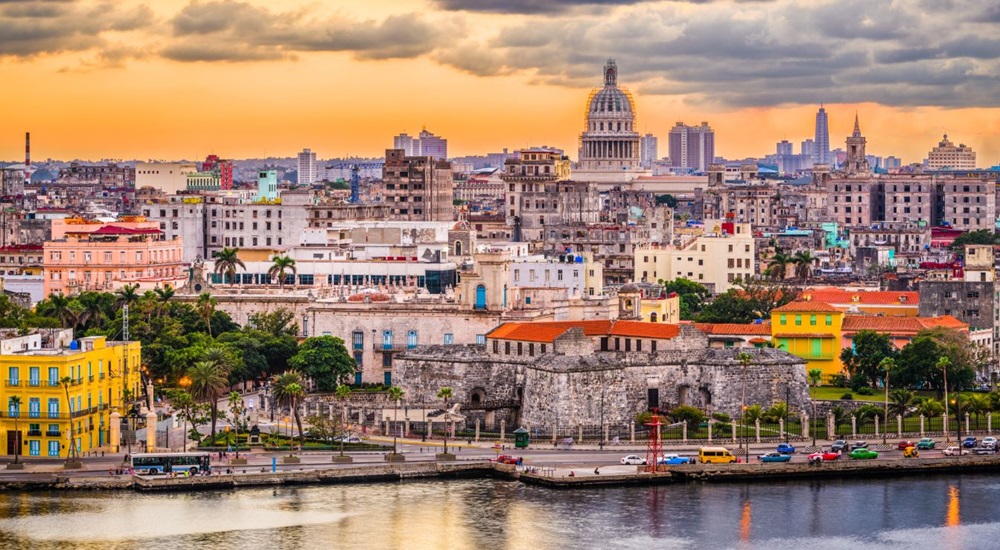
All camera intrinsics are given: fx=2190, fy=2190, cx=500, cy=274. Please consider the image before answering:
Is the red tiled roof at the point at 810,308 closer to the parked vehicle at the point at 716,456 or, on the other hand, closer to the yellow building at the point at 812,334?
the yellow building at the point at 812,334

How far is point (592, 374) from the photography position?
304 ft

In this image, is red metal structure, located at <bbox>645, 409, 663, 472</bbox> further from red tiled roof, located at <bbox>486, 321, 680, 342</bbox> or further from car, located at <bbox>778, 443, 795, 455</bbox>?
car, located at <bbox>778, 443, 795, 455</bbox>

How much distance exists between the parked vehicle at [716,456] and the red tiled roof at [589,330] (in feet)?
32.8

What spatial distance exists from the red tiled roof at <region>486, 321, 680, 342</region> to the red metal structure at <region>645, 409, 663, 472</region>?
14.1 feet

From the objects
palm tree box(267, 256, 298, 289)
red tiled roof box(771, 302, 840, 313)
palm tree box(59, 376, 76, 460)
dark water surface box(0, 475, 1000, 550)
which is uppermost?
palm tree box(267, 256, 298, 289)

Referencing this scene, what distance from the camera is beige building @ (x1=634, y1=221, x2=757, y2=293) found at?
6437 inches

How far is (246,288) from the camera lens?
12331cm

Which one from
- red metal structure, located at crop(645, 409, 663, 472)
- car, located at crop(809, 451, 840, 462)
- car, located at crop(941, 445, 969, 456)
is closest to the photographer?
red metal structure, located at crop(645, 409, 663, 472)

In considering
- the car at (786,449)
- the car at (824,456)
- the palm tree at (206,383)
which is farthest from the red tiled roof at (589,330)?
the palm tree at (206,383)

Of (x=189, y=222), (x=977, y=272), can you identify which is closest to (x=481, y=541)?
(x=977, y=272)

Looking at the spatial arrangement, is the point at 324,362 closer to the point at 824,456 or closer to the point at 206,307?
the point at 206,307

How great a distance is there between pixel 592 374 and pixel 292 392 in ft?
41.6

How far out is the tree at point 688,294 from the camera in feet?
445

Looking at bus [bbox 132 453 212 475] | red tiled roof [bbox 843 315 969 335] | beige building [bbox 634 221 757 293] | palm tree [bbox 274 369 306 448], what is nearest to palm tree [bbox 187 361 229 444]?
palm tree [bbox 274 369 306 448]
